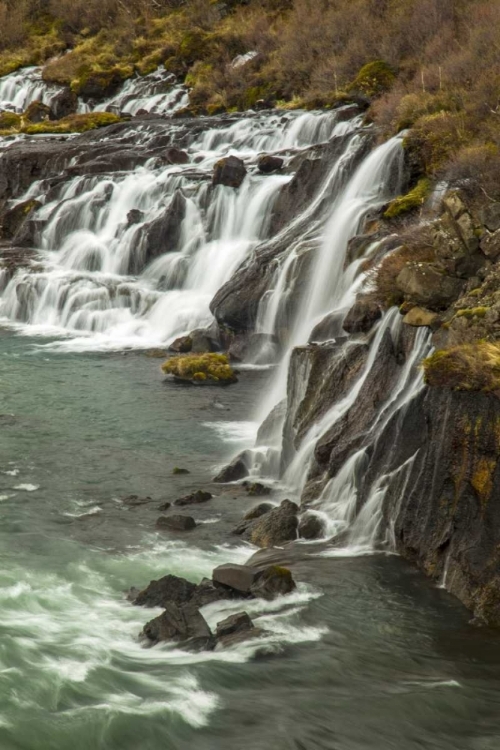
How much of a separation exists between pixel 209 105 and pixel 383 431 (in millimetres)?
38728

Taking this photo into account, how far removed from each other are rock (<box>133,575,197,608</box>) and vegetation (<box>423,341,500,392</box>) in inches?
174

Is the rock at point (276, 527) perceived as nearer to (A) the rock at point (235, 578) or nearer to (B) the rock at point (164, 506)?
(B) the rock at point (164, 506)

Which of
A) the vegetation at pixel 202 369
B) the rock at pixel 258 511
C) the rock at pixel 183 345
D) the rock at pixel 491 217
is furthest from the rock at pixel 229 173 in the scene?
the rock at pixel 258 511

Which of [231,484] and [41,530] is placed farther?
[231,484]

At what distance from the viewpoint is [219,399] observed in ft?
78.0

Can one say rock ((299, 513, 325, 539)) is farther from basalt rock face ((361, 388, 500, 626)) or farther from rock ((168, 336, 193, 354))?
rock ((168, 336, 193, 354))

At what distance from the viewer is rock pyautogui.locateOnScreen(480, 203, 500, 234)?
53.6 feet

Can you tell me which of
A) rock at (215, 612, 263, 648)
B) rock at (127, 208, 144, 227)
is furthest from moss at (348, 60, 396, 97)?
rock at (215, 612, 263, 648)

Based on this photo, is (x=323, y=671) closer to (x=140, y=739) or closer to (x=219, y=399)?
(x=140, y=739)

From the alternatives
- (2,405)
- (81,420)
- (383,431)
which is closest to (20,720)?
(383,431)

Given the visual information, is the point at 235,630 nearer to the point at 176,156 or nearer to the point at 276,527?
the point at 276,527

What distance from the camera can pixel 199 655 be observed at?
10633 mm

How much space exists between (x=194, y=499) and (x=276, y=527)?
7.92ft

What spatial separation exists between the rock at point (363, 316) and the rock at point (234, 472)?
11.0 feet
